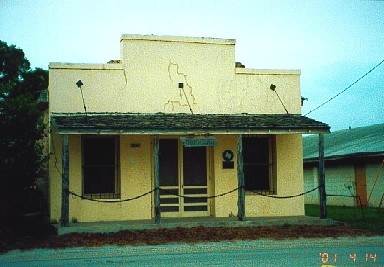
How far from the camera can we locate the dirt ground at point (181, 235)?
12953mm

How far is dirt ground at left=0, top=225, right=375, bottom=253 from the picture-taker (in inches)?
510

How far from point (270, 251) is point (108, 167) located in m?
6.96

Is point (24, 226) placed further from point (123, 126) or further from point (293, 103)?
point (293, 103)

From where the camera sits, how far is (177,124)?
15.8 metres

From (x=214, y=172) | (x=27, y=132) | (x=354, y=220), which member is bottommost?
(x=354, y=220)

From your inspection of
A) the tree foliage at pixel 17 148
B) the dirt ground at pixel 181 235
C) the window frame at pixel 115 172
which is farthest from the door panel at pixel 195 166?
the tree foliage at pixel 17 148

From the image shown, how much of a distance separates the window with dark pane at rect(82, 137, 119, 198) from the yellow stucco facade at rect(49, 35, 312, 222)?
0.22 meters

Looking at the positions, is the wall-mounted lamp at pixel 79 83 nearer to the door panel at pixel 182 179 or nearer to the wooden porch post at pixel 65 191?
the wooden porch post at pixel 65 191

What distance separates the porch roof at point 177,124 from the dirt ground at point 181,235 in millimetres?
2882

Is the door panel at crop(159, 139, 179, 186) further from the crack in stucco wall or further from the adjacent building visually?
the adjacent building

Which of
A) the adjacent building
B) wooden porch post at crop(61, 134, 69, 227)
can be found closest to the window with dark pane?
wooden porch post at crop(61, 134, 69, 227)

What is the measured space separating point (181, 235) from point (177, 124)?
3461 mm

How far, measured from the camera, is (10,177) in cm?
1461

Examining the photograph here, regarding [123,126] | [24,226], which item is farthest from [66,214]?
[123,126]
